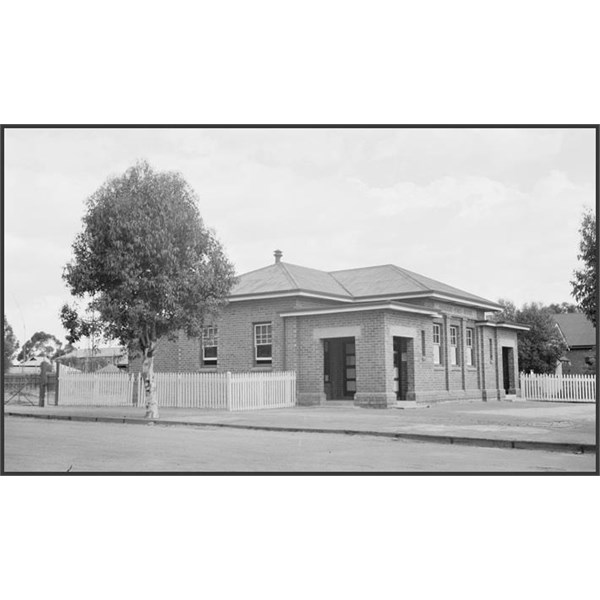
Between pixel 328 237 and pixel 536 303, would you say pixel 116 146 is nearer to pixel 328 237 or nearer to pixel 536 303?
pixel 328 237

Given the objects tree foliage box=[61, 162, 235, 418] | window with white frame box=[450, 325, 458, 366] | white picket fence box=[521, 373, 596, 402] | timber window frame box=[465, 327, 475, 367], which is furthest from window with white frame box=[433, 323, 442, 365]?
tree foliage box=[61, 162, 235, 418]

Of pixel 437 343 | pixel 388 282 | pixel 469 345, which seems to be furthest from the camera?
pixel 469 345

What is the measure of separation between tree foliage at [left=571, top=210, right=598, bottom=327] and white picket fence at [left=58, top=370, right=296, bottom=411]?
10969 millimetres

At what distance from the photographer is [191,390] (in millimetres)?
23672

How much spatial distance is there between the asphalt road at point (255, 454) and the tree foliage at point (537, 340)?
21.9 meters

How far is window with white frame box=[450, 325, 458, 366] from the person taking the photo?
92.7 ft

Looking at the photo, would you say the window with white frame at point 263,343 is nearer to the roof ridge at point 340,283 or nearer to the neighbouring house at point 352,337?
the neighbouring house at point 352,337

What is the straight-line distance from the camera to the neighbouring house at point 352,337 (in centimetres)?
2352

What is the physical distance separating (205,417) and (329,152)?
856cm

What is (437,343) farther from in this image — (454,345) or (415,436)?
→ (415,436)

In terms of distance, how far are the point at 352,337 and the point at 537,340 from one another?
13383mm

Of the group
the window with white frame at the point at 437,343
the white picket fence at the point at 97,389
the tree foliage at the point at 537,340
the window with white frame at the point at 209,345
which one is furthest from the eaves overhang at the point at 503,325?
the white picket fence at the point at 97,389

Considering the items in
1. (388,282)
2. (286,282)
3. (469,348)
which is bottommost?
(469,348)

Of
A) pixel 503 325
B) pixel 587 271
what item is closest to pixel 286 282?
pixel 503 325
